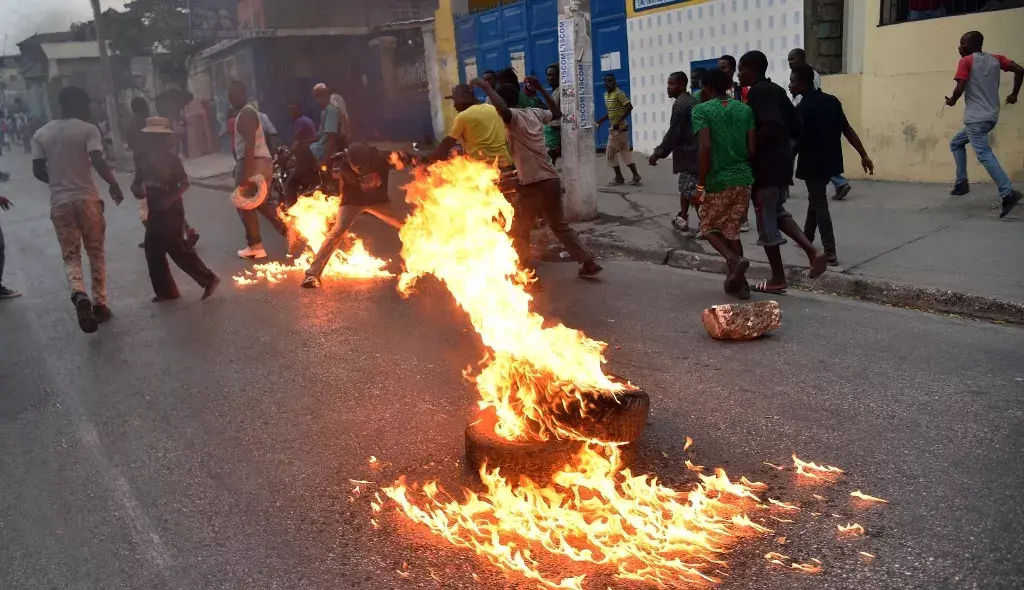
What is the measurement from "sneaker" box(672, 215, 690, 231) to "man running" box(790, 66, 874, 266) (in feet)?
6.96

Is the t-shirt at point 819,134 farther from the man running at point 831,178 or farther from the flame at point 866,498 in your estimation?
the flame at point 866,498

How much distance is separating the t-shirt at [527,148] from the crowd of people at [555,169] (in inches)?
0.4

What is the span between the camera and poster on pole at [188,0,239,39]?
23.8 meters

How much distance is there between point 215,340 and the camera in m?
6.44

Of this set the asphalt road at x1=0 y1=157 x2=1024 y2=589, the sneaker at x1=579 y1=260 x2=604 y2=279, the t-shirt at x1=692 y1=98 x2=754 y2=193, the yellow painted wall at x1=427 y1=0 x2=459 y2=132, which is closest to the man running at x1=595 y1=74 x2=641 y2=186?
the sneaker at x1=579 y1=260 x2=604 y2=279

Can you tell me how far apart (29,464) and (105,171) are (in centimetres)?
354

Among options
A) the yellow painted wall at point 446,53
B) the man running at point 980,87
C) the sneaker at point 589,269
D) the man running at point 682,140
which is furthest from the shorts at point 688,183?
the yellow painted wall at point 446,53

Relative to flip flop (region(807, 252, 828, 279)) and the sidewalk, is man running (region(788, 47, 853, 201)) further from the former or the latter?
flip flop (region(807, 252, 828, 279))

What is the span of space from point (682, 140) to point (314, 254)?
4216mm

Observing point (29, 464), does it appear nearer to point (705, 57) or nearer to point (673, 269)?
point (673, 269)

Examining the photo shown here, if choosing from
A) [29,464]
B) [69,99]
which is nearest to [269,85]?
[69,99]

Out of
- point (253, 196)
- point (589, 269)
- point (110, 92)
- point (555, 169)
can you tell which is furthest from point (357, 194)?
point (110, 92)

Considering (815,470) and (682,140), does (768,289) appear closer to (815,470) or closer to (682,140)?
(682,140)

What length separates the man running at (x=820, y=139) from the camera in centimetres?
696
